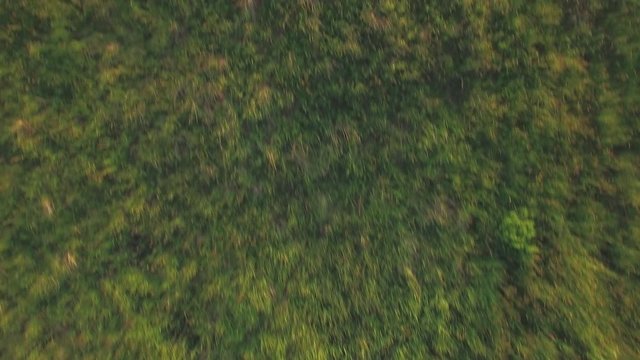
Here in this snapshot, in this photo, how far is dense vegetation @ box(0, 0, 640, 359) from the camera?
1883 mm

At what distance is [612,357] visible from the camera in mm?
1848

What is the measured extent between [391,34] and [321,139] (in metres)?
0.46

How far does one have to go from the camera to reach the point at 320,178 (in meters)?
1.98

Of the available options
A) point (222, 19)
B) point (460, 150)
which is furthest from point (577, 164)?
point (222, 19)

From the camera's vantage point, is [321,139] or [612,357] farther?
[321,139]

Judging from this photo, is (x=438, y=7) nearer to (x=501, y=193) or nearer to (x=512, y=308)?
(x=501, y=193)

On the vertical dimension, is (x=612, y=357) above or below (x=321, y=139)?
below

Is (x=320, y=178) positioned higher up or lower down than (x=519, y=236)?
higher up

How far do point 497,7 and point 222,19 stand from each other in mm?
994

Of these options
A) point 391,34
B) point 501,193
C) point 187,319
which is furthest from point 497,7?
point 187,319

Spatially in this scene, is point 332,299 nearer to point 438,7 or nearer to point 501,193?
point 501,193

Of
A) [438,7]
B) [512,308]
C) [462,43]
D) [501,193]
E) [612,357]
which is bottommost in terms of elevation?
[612,357]

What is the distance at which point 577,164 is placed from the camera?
1.94m

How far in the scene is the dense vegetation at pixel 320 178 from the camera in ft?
6.18
